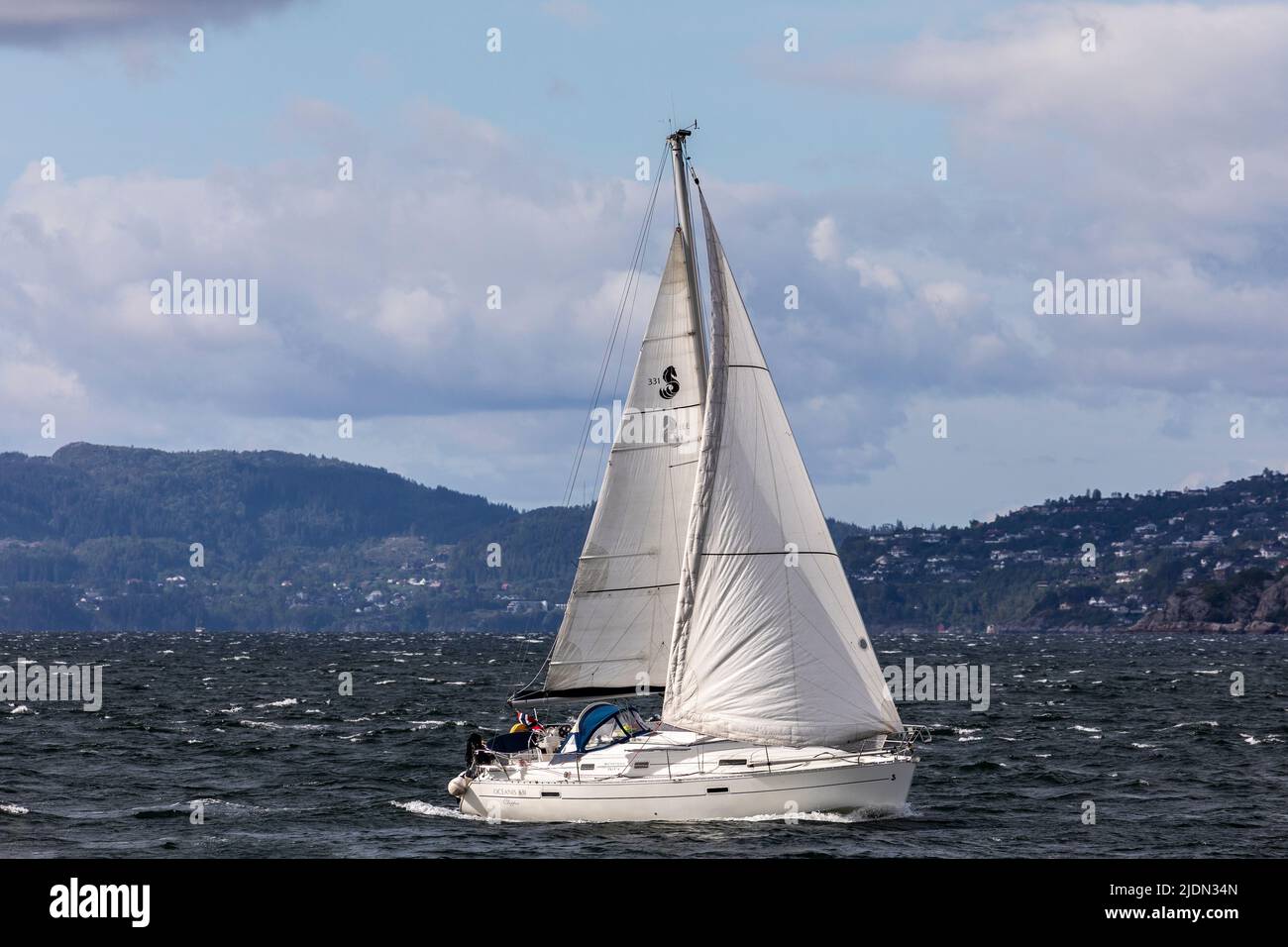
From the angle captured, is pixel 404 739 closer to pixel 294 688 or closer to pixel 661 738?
pixel 661 738

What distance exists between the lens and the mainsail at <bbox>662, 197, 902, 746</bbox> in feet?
103

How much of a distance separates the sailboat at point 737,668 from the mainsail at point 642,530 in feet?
0.74

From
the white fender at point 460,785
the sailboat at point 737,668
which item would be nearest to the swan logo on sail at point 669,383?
the sailboat at point 737,668

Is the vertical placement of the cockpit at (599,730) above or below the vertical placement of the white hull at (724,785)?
above

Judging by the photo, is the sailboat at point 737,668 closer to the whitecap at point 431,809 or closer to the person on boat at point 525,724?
the person on boat at point 525,724

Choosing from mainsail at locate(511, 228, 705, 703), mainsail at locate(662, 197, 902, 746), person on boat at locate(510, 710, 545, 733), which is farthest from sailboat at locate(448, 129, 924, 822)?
person on boat at locate(510, 710, 545, 733)

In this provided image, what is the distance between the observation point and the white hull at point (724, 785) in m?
31.1

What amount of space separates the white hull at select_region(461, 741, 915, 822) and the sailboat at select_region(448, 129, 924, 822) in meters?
0.03

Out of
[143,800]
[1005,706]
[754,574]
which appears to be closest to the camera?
[754,574]

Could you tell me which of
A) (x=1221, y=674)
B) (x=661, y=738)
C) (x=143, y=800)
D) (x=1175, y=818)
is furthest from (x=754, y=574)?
(x=1221, y=674)
